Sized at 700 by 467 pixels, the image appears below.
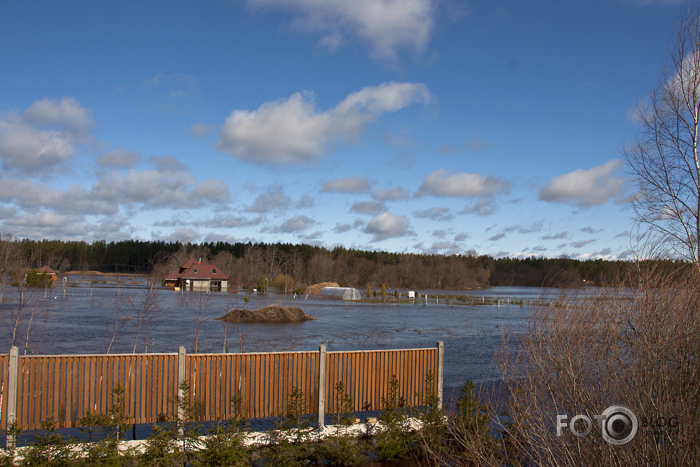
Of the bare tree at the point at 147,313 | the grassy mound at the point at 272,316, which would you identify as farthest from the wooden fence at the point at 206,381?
the grassy mound at the point at 272,316

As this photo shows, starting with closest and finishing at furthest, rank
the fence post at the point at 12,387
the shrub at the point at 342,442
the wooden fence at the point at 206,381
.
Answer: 1. the fence post at the point at 12,387
2. the wooden fence at the point at 206,381
3. the shrub at the point at 342,442

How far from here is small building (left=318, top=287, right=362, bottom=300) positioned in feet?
207

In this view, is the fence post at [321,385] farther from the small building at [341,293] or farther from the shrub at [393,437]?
the small building at [341,293]

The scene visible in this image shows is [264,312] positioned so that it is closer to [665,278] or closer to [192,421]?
[192,421]

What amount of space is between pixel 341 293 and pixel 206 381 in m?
56.8

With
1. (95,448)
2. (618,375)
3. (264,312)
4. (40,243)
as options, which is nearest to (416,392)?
(618,375)

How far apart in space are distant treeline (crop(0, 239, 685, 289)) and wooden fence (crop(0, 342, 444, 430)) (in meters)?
59.6

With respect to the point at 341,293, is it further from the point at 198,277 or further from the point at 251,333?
the point at 251,333

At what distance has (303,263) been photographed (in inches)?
4663

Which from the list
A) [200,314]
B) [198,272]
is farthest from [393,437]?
[198,272]

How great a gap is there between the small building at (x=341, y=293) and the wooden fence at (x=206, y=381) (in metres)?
53.4

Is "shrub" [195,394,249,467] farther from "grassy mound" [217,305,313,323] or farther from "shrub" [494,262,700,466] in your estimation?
"grassy mound" [217,305,313,323]

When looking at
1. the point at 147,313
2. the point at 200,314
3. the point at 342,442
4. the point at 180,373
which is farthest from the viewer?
the point at 200,314

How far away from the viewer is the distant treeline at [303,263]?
3954 inches
